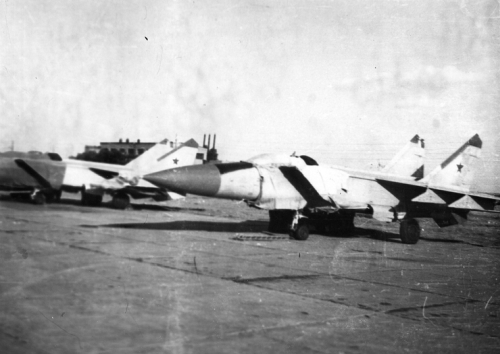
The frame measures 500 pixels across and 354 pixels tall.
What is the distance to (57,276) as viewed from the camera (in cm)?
656

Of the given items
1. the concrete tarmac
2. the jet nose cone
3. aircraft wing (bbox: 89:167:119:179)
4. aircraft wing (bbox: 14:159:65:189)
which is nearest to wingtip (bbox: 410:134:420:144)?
the concrete tarmac

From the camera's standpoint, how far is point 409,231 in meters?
14.1

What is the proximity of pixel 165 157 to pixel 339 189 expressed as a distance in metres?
13.2

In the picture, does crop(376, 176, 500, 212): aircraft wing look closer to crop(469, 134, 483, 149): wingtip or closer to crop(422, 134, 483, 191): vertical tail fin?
crop(422, 134, 483, 191): vertical tail fin

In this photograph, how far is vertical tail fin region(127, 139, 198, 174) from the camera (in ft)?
79.8

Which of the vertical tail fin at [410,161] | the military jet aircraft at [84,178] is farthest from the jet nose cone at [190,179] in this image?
the military jet aircraft at [84,178]

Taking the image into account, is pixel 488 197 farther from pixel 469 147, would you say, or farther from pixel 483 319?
pixel 483 319

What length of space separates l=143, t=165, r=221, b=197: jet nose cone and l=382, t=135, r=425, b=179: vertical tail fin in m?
8.25

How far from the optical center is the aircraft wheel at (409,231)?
14094 mm

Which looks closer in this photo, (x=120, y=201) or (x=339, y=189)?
(x=339, y=189)

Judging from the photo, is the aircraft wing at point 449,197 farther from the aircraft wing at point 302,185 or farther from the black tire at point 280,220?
the black tire at point 280,220

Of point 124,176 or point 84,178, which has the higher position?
point 124,176

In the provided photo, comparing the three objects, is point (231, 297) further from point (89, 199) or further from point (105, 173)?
point (105, 173)

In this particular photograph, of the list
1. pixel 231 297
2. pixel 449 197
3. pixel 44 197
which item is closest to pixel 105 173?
pixel 44 197
